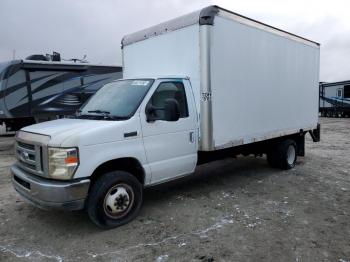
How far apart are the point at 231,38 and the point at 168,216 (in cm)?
327

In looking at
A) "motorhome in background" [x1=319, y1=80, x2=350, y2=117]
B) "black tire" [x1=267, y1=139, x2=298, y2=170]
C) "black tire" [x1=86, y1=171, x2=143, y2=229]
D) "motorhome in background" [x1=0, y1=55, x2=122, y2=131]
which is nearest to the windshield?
"black tire" [x1=86, y1=171, x2=143, y2=229]

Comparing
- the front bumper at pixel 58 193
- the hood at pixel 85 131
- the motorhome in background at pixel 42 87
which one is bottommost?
the front bumper at pixel 58 193

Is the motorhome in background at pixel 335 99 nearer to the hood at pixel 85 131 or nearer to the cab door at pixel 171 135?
the cab door at pixel 171 135

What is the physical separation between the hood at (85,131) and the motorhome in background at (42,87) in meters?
7.85

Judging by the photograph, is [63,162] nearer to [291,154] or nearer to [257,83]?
[257,83]

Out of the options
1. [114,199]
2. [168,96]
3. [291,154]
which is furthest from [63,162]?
[291,154]

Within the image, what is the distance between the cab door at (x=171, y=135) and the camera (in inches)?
208

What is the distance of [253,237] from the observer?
462 cm

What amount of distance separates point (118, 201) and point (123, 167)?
520 millimetres

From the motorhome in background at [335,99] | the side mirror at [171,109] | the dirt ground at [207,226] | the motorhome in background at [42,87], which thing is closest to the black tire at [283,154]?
the dirt ground at [207,226]

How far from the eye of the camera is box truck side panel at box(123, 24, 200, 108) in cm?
583

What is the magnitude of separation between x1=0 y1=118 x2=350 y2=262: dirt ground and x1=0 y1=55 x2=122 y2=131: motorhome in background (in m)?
5.42

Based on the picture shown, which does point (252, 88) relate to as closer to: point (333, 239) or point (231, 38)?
point (231, 38)

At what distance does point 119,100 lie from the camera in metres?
5.45
